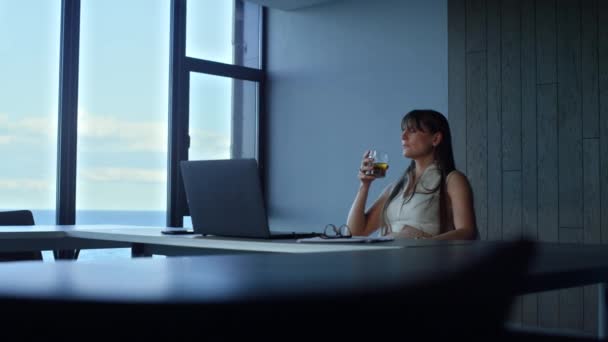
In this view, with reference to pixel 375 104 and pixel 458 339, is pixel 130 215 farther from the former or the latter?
pixel 458 339

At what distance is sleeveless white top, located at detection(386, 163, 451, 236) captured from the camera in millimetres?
2713

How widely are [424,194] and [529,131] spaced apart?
5.32 feet

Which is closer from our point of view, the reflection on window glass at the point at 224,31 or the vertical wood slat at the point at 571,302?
the vertical wood slat at the point at 571,302

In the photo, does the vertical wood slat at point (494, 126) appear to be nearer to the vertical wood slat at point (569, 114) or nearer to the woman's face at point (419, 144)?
the vertical wood slat at point (569, 114)

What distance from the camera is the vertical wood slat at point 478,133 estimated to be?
13.9 ft

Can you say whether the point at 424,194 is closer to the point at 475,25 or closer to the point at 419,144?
the point at 419,144

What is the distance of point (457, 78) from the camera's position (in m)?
4.35

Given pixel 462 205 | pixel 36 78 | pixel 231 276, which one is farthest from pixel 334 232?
pixel 36 78

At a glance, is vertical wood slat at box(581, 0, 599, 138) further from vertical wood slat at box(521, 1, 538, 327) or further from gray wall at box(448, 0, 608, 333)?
vertical wood slat at box(521, 1, 538, 327)

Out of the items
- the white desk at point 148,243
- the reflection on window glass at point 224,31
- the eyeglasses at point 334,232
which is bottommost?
the white desk at point 148,243

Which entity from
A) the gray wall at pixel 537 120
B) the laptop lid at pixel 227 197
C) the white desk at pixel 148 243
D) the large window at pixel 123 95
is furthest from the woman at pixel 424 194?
the large window at pixel 123 95

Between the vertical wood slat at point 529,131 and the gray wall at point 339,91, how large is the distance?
2.44 feet

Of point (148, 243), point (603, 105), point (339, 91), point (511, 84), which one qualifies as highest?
point (339, 91)

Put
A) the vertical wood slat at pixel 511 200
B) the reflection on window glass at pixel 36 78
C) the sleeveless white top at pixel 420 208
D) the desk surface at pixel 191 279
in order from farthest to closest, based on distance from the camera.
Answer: the reflection on window glass at pixel 36 78, the vertical wood slat at pixel 511 200, the sleeveless white top at pixel 420 208, the desk surface at pixel 191 279
